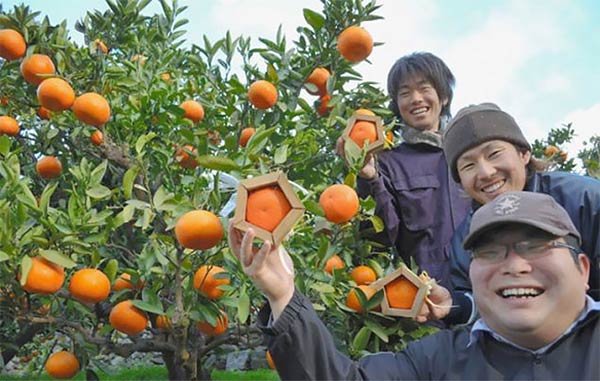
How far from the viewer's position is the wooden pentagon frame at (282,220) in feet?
3.70

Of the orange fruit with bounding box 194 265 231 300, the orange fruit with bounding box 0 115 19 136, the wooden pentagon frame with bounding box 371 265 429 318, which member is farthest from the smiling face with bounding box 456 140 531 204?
the orange fruit with bounding box 0 115 19 136

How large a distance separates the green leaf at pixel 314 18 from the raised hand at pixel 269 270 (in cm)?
129

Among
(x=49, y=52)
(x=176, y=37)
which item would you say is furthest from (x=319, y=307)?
(x=176, y=37)

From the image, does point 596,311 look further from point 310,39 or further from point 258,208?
point 310,39

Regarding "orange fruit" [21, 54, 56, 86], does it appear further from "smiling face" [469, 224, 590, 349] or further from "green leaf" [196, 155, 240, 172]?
"smiling face" [469, 224, 590, 349]

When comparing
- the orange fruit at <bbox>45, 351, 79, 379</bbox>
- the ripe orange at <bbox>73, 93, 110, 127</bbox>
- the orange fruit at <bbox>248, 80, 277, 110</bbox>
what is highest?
the orange fruit at <bbox>248, 80, 277, 110</bbox>

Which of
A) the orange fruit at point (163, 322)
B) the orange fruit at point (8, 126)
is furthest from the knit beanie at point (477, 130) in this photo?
the orange fruit at point (8, 126)

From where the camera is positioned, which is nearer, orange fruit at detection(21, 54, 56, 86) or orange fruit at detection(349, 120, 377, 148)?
orange fruit at detection(349, 120, 377, 148)

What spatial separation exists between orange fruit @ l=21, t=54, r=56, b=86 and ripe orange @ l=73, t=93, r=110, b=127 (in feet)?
0.66

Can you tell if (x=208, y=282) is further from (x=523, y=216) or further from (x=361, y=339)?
(x=523, y=216)

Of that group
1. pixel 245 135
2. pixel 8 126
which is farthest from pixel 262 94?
pixel 8 126

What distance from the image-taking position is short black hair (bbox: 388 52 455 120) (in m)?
2.13

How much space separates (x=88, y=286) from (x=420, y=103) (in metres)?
1.14

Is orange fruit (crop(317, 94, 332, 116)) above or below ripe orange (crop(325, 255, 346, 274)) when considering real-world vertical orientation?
above
